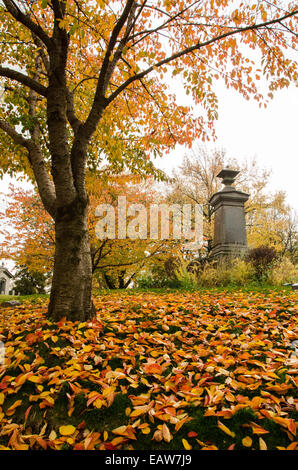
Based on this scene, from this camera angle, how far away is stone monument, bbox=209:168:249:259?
30.3 feet

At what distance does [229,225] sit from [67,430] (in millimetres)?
8742

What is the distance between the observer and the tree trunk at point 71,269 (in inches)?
118

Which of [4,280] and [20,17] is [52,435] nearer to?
[20,17]

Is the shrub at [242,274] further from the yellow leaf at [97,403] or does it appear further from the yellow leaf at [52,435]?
the yellow leaf at [52,435]

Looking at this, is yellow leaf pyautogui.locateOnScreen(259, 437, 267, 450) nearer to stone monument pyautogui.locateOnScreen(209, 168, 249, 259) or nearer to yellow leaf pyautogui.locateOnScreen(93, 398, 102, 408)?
yellow leaf pyautogui.locateOnScreen(93, 398, 102, 408)

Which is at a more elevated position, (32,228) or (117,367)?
(32,228)

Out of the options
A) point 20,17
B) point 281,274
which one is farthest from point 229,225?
point 20,17

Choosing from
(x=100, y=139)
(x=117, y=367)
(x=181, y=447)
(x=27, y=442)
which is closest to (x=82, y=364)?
(x=117, y=367)

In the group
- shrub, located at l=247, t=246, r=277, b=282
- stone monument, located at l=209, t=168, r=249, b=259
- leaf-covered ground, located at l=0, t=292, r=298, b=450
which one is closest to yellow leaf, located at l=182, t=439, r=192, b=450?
leaf-covered ground, located at l=0, t=292, r=298, b=450

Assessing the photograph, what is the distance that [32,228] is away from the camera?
765 cm

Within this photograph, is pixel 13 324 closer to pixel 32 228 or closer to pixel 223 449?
pixel 223 449

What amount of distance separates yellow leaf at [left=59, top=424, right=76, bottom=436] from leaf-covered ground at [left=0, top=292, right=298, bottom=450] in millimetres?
10

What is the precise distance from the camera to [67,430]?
4.91ft
